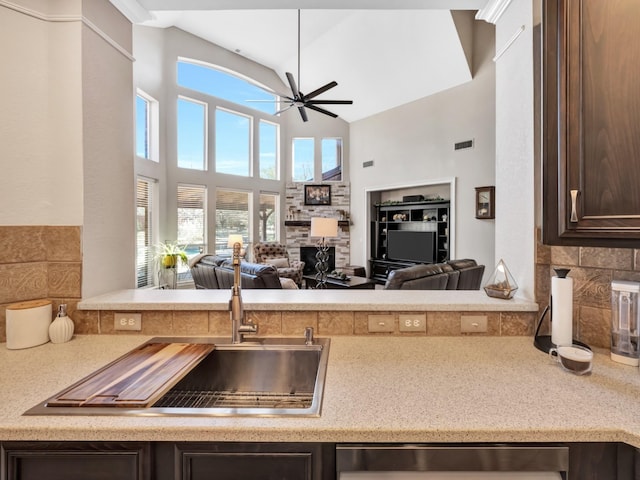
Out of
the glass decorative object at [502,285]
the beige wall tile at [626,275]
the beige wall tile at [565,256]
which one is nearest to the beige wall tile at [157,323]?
the glass decorative object at [502,285]

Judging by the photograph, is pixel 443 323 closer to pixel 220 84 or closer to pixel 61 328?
pixel 61 328

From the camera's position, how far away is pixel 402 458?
0.78m

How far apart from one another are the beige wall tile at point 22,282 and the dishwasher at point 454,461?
1.48 meters

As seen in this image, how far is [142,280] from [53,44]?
4493 mm

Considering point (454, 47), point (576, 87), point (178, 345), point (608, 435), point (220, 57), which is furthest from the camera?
point (220, 57)

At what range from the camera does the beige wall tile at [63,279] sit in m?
1.41

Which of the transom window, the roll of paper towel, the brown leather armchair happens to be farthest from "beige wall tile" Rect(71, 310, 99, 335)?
the transom window

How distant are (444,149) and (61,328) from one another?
5871 mm

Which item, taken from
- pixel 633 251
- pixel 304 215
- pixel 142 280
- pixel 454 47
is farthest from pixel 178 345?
pixel 304 215

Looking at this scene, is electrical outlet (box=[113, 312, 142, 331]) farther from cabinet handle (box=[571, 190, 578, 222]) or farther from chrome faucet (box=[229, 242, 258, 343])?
cabinet handle (box=[571, 190, 578, 222])

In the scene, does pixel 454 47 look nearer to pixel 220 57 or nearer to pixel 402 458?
pixel 220 57

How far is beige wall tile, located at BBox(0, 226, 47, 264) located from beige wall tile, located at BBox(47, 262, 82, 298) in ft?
0.23

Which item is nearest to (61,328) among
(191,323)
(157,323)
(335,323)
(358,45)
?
(157,323)

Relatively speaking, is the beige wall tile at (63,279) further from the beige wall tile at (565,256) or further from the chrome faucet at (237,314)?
the beige wall tile at (565,256)
